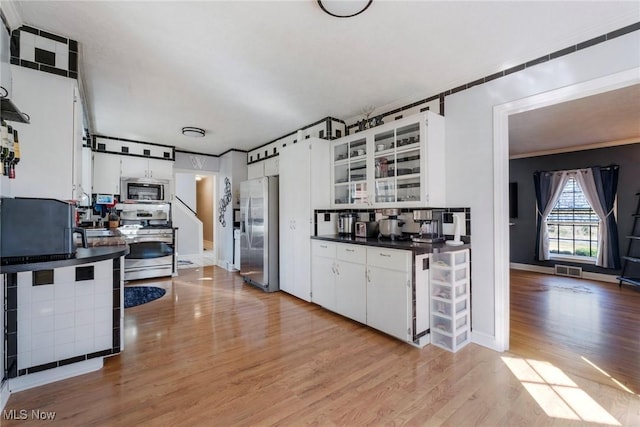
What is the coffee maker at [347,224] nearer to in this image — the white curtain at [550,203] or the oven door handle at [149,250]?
the oven door handle at [149,250]

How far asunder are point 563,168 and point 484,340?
15.5 feet

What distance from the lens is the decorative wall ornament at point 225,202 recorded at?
19.8 feet

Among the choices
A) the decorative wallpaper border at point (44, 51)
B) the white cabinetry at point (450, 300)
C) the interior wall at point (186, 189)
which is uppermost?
the decorative wallpaper border at point (44, 51)

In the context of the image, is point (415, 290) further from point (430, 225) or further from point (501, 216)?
point (501, 216)

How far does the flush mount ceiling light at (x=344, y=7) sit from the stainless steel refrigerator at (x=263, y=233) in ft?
9.08

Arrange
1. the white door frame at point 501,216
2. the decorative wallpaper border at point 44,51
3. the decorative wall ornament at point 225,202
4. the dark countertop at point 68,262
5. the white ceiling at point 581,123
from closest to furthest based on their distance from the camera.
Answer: the dark countertop at point 68,262
the decorative wallpaper border at point 44,51
the white door frame at point 501,216
the white ceiling at point 581,123
the decorative wall ornament at point 225,202

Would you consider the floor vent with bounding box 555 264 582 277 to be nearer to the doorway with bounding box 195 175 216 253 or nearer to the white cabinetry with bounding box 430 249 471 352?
the white cabinetry with bounding box 430 249 471 352

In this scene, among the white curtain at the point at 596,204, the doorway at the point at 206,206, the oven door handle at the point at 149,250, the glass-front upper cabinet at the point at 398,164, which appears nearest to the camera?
the glass-front upper cabinet at the point at 398,164

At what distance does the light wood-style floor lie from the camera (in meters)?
1.69

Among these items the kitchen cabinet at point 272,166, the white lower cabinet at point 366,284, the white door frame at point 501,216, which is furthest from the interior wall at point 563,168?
the kitchen cabinet at point 272,166

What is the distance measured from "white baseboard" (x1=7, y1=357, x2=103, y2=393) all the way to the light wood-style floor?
0.20 ft

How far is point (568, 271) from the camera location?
538cm

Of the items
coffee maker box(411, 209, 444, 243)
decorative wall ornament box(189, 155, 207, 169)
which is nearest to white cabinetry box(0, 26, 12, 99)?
→ coffee maker box(411, 209, 444, 243)

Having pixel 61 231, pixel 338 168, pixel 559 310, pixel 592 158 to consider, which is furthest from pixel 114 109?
pixel 592 158
